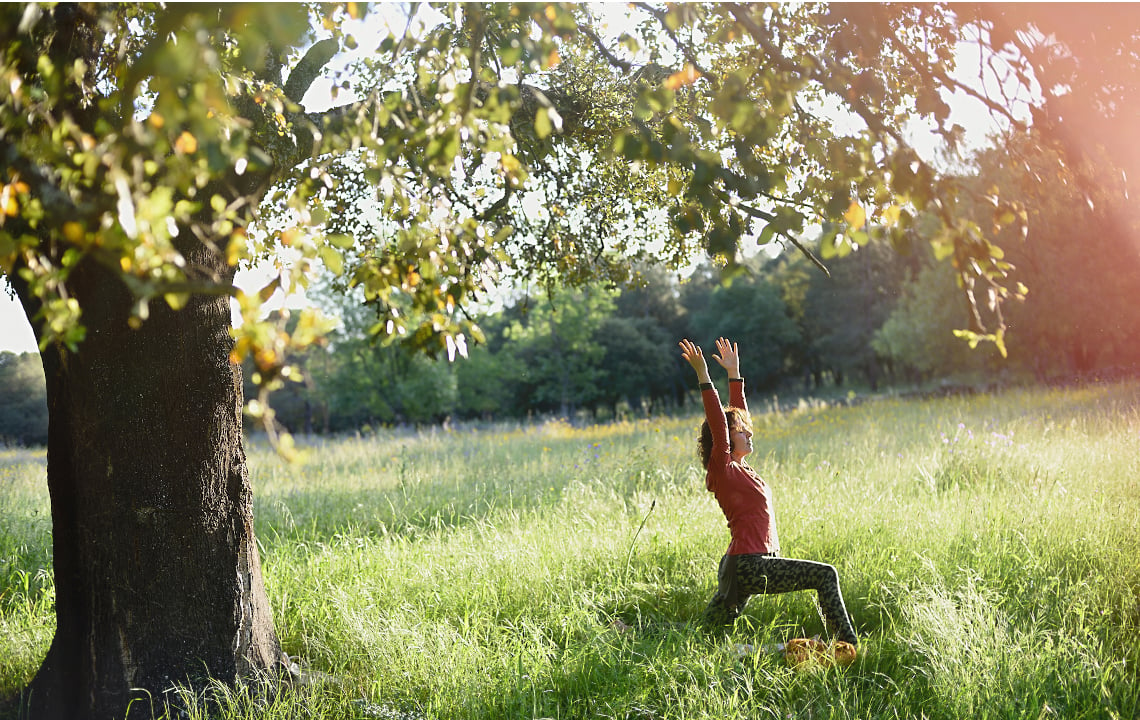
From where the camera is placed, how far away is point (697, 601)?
15.2ft

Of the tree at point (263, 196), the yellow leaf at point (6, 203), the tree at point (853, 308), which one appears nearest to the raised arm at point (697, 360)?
the tree at point (263, 196)

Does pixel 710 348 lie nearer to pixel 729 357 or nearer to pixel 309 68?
pixel 729 357

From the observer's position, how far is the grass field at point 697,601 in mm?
3451

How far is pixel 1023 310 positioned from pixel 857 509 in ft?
63.4

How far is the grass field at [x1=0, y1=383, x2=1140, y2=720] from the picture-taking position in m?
3.45

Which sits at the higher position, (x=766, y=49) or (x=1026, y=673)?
(x=766, y=49)

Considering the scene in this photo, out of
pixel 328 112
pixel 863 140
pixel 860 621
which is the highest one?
pixel 328 112

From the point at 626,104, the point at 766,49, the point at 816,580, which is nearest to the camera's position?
the point at 766,49

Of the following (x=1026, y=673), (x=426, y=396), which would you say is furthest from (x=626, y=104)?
(x=426, y=396)

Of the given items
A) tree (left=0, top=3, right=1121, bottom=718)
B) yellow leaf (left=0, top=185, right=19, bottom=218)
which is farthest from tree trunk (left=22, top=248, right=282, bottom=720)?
yellow leaf (left=0, top=185, right=19, bottom=218)

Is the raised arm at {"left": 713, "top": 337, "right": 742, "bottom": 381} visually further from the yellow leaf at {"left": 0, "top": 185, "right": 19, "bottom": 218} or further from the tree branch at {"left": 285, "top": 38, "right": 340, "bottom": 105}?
the yellow leaf at {"left": 0, "top": 185, "right": 19, "bottom": 218}

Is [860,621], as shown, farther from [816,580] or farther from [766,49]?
[766,49]

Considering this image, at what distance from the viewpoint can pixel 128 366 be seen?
141 inches

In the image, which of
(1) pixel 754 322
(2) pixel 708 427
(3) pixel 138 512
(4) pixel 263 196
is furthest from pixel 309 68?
(1) pixel 754 322
